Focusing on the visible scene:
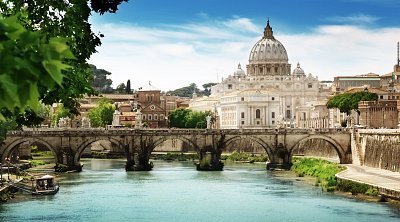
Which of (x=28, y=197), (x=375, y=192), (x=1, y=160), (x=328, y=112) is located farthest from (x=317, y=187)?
(x=328, y=112)

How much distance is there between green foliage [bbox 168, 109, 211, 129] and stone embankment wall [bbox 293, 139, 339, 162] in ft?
136

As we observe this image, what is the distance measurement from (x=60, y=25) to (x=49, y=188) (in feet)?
107

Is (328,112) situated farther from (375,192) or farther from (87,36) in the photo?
(87,36)

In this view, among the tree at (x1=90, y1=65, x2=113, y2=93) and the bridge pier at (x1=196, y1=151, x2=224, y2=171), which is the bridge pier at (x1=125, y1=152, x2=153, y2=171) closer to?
the bridge pier at (x1=196, y1=151, x2=224, y2=171)

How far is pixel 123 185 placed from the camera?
53.7 m

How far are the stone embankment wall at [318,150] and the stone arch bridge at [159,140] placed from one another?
453cm

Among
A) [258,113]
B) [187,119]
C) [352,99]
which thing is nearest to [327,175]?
[352,99]

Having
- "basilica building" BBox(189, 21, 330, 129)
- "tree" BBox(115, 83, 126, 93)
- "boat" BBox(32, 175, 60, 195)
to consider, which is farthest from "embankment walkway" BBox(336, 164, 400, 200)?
"tree" BBox(115, 83, 126, 93)

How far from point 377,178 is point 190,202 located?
12781mm

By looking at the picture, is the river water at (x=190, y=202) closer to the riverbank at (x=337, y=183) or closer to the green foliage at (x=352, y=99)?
the riverbank at (x=337, y=183)

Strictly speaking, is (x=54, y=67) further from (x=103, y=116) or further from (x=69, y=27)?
(x=103, y=116)

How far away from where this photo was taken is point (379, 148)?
196 feet

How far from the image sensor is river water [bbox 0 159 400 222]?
3634 cm

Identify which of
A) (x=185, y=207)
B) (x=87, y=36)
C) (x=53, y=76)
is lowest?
(x=185, y=207)
